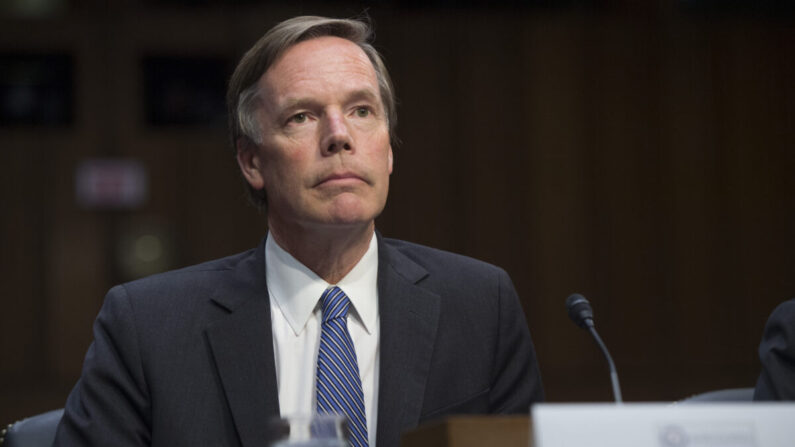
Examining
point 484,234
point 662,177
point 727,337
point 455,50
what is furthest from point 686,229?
point 455,50

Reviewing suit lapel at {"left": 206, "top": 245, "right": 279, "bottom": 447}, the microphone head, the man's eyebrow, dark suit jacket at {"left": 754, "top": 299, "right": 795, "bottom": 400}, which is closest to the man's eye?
the man's eyebrow

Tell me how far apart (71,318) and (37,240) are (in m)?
0.49

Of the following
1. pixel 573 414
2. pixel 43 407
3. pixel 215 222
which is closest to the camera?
pixel 573 414

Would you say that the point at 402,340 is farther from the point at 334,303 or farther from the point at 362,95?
the point at 362,95

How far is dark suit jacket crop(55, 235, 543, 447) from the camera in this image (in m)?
1.91

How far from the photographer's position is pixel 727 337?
5.89 meters

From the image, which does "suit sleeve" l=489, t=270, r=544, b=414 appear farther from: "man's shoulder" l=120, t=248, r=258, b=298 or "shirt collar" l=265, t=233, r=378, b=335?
"man's shoulder" l=120, t=248, r=258, b=298

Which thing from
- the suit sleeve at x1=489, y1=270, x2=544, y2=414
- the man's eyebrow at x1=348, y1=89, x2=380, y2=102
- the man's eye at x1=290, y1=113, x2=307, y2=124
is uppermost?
the man's eyebrow at x1=348, y1=89, x2=380, y2=102

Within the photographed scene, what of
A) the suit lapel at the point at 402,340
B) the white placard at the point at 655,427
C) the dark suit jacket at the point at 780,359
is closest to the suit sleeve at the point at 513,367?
the suit lapel at the point at 402,340

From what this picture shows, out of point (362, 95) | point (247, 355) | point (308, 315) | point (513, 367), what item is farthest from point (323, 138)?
point (513, 367)

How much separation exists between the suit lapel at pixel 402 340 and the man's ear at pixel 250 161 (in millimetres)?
348

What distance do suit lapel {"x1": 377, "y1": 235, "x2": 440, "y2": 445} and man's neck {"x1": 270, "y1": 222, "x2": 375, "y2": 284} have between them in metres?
0.07

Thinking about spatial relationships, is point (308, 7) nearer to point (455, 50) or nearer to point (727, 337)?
point (455, 50)

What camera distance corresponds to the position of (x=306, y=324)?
2041 mm
